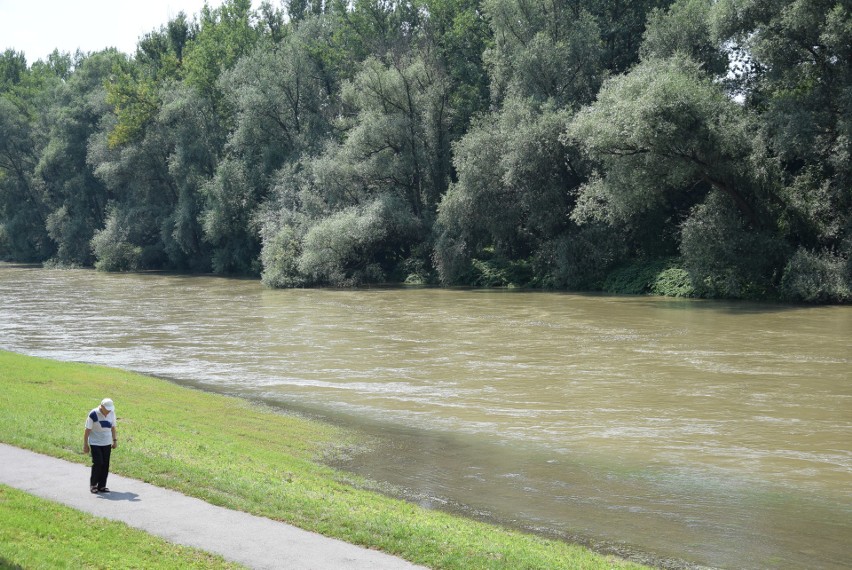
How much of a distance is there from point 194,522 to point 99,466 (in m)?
1.94

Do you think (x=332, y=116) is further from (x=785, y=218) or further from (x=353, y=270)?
(x=785, y=218)

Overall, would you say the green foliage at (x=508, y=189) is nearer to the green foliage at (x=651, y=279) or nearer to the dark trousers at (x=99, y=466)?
the green foliage at (x=651, y=279)

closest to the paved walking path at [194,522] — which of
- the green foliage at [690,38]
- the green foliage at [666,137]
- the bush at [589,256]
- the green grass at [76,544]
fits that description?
the green grass at [76,544]

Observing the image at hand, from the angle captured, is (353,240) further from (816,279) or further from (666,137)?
(816,279)

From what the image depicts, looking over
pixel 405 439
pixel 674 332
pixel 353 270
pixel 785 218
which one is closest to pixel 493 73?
pixel 353 270

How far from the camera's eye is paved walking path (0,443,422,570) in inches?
394

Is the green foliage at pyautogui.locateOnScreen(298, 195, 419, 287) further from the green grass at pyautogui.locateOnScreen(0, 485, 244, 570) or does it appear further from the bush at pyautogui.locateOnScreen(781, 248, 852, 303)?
the green grass at pyautogui.locateOnScreen(0, 485, 244, 570)

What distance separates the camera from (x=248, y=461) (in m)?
15.1

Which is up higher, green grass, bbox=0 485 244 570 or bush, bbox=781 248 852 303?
bush, bbox=781 248 852 303

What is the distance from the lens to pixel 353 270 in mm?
61781

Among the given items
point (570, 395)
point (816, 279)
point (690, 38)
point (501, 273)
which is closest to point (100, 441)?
point (570, 395)

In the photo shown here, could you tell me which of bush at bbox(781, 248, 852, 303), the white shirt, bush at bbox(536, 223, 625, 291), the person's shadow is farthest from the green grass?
bush at bbox(536, 223, 625, 291)

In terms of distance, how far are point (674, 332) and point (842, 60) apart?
18.4 meters

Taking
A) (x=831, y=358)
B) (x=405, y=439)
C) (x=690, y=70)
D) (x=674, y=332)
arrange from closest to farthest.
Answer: (x=405, y=439)
(x=831, y=358)
(x=674, y=332)
(x=690, y=70)
